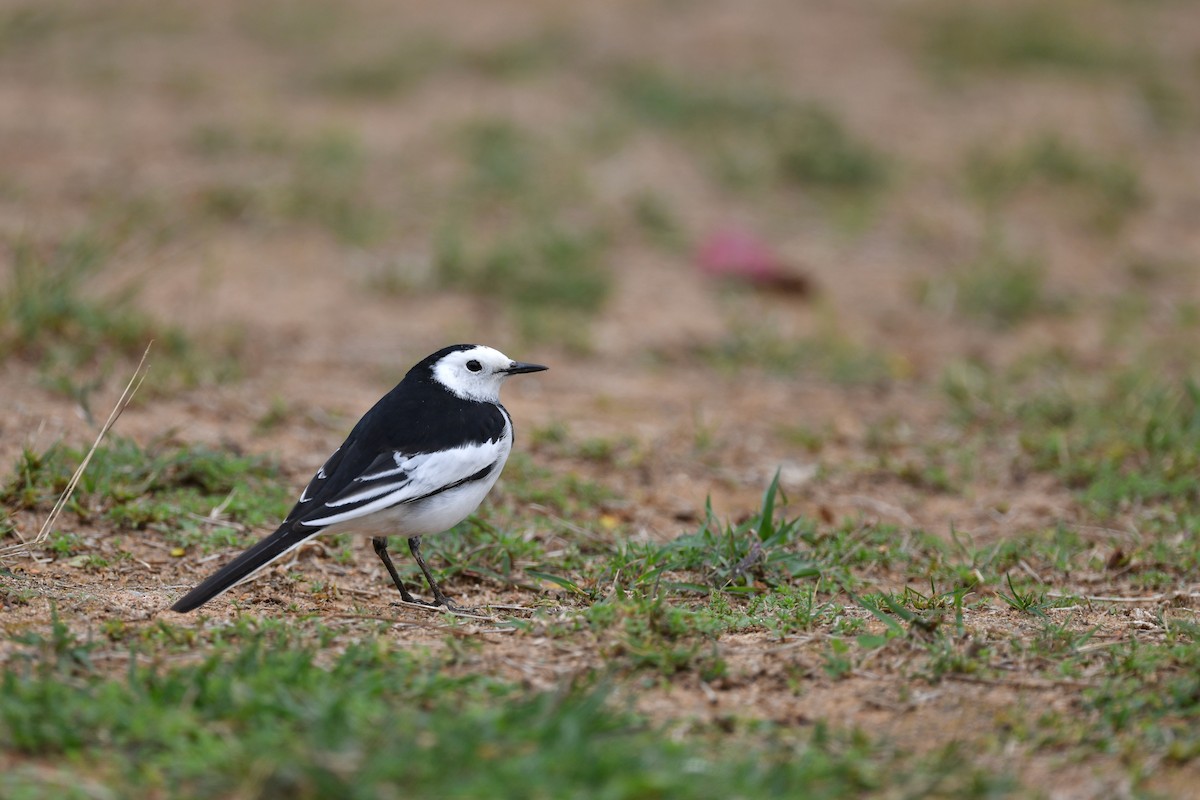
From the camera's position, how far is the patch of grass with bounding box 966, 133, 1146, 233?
428 inches

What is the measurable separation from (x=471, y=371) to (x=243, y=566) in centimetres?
154

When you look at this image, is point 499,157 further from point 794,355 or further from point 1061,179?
point 1061,179

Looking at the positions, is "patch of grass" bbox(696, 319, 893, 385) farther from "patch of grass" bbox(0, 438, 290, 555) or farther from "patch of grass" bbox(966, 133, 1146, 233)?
"patch of grass" bbox(0, 438, 290, 555)

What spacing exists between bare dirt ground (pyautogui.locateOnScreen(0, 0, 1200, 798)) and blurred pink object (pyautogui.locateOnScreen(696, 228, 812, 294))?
167mm

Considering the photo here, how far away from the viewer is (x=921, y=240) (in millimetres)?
10273

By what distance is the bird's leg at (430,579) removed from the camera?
4.75 metres

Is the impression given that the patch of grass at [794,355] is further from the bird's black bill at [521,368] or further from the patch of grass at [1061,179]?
the patch of grass at [1061,179]

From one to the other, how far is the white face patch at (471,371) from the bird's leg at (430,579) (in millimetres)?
693

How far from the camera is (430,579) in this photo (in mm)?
4812

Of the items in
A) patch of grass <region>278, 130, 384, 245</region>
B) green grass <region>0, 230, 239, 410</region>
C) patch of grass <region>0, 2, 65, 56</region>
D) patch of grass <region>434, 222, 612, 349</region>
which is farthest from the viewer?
patch of grass <region>0, 2, 65, 56</region>

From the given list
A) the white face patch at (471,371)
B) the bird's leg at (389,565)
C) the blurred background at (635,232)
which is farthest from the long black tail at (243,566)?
the blurred background at (635,232)

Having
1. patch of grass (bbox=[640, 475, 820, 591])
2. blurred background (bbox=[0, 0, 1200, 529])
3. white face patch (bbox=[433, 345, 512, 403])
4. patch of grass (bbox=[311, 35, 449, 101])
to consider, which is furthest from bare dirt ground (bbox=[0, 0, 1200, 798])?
white face patch (bbox=[433, 345, 512, 403])

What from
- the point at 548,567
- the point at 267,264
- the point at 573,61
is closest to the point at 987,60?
the point at 573,61

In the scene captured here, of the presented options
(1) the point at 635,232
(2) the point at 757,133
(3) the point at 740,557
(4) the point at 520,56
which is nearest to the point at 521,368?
(3) the point at 740,557
